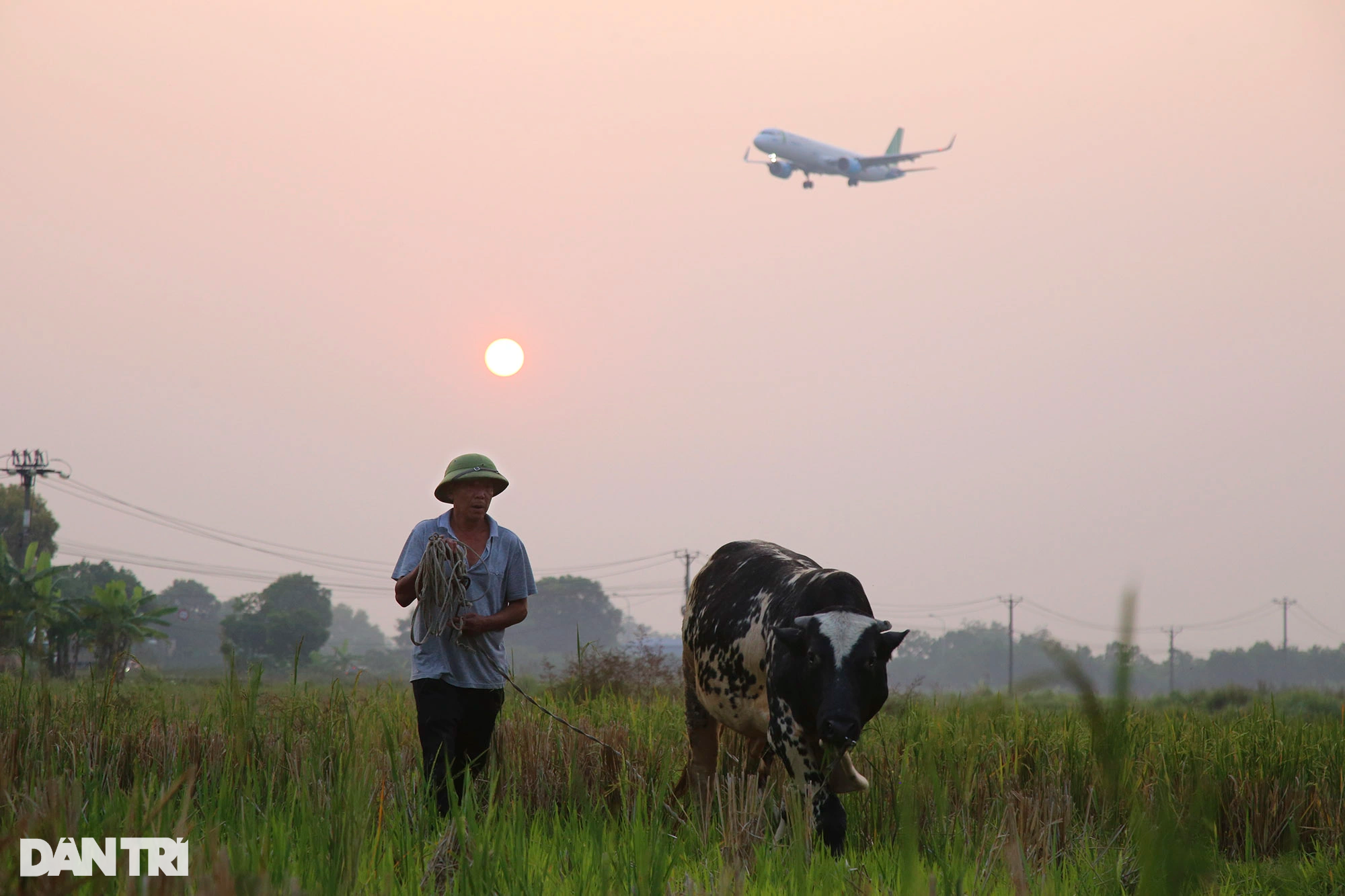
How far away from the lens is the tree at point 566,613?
554 feet

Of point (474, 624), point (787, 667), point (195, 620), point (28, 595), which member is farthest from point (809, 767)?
point (195, 620)

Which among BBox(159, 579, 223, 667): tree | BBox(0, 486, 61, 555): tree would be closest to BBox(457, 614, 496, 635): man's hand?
BBox(0, 486, 61, 555): tree

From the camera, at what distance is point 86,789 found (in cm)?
514

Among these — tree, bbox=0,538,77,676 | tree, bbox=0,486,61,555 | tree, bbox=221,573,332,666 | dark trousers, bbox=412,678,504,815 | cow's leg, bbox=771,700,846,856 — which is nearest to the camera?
cow's leg, bbox=771,700,846,856

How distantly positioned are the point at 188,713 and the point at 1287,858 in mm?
7678

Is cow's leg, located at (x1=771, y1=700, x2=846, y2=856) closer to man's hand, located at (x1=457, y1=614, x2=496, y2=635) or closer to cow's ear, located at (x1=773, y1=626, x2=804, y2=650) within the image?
cow's ear, located at (x1=773, y1=626, x2=804, y2=650)

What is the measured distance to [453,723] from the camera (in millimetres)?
6207

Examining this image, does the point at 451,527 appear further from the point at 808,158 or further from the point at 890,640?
the point at 808,158

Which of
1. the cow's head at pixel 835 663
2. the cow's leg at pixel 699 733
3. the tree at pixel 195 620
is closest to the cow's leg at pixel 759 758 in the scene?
the cow's leg at pixel 699 733

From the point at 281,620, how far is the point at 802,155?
60575 millimetres

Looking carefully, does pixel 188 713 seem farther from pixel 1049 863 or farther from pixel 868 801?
pixel 1049 863

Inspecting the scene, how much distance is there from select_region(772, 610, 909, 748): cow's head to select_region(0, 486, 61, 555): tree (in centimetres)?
7746

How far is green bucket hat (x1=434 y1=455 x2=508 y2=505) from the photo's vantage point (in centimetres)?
640

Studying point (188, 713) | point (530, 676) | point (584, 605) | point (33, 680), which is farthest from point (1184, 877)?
point (584, 605)
